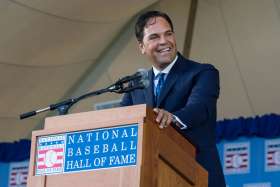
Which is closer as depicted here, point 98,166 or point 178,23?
point 98,166

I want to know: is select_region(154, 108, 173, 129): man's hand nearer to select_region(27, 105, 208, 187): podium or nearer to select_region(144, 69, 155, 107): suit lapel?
select_region(27, 105, 208, 187): podium

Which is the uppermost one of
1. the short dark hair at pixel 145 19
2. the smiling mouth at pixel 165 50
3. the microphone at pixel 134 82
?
the short dark hair at pixel 145 19

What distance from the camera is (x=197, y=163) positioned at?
274 centimetres

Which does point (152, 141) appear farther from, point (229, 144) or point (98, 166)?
point (229, 144)

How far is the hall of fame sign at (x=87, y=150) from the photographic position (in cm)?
243

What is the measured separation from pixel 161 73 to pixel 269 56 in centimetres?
304

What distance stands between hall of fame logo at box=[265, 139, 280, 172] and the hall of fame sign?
126 inches

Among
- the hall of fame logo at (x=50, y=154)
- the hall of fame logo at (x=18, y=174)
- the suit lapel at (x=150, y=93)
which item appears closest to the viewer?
the hall of fame logo at (x=50, y=154)

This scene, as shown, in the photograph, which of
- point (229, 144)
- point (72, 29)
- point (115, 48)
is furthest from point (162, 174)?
point (115, 48)

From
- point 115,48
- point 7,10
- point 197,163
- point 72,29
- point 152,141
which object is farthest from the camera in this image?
point 115,48

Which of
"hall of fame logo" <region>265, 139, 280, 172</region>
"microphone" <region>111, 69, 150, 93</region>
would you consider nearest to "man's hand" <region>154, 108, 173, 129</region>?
"microphone" <region>111, 69, 150, 93</region>

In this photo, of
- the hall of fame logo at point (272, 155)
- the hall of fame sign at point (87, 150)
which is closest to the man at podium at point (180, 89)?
the hall of fame sign at point (87, 150)

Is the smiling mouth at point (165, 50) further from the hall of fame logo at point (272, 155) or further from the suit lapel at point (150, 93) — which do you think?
the hall of fame logo at point (272, 155)

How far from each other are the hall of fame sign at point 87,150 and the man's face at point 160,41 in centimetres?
60
